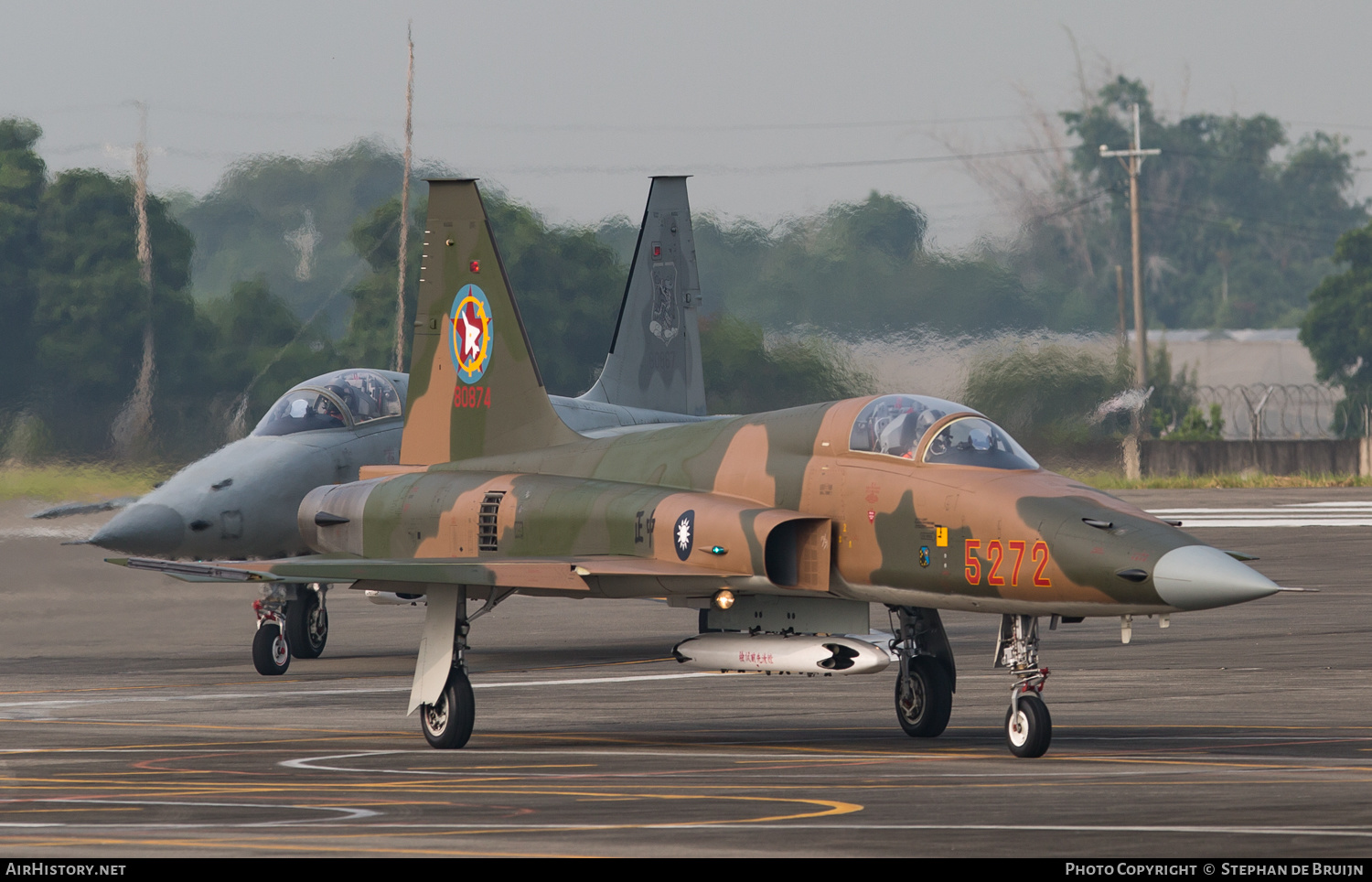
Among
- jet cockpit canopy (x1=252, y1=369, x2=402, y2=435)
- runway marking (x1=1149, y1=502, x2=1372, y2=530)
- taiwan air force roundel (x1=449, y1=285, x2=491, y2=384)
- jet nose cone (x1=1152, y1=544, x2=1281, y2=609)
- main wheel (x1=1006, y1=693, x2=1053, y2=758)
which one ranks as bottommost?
main wheel (x1=1006, y1=693, x2=1053, y2=758)

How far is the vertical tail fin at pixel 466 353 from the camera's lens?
64.1ft

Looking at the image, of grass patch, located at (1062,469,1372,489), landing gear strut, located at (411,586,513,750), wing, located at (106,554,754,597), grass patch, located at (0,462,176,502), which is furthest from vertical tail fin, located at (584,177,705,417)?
grass patch, located at (1062,469,1372,489)

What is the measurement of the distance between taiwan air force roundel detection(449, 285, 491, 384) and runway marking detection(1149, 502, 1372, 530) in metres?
28.7

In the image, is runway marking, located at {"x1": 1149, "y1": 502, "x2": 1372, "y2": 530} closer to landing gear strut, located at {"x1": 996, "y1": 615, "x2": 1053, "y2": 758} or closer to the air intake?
the air intake

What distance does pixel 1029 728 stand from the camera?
14281 mm

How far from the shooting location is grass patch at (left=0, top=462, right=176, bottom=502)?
32719mm

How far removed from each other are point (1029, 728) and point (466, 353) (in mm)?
7941

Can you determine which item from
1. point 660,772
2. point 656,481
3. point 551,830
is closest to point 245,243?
point 656,481

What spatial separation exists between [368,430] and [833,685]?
675 cm

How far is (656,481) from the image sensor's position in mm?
17156

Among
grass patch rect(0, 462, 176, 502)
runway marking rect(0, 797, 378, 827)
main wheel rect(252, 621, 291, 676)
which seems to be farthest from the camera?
grass patch rect(0, 462, 176, 502)

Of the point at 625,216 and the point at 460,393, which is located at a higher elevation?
the point at 625,216

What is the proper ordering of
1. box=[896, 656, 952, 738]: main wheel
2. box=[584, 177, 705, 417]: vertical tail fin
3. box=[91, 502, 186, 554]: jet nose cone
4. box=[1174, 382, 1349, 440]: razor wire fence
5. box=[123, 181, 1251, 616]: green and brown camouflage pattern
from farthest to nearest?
box=[1174, 382, 1349, 440]: razor wire fence, box=[584, 177, 705, 417]: vertical tail fin, box=[91, 502, 186, 554]: jet nose cone, box=[896, 656, 952, 738]: main wheel, box=[123, 181, 1251, 616]: green and brown camouflage pattern

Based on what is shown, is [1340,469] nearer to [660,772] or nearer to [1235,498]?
[1235,498]
